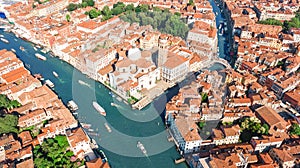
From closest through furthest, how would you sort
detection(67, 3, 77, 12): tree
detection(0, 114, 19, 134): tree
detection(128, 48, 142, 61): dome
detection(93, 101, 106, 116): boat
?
1. detection(0, 114, 19, 134): tree
2. detection(93, 101, 106, 116): boat
3. detection(128, 48, 142, 61): dome
4. detection(67, 3, 77, 12): tree

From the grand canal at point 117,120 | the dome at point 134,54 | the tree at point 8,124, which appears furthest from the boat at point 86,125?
the dome at point 134,54

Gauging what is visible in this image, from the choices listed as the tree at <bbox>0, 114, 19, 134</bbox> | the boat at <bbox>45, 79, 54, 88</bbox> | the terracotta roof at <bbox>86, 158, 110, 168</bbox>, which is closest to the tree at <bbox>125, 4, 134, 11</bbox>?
the boat at <bbox>45, 79, 54, 88</bbox>

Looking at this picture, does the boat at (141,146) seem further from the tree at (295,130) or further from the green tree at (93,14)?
the green tree at (93,14)

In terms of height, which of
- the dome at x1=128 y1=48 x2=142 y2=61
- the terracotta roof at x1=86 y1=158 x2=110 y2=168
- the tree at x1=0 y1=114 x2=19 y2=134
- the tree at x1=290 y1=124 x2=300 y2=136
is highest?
the dome at x1=128 y1=48 x2=142 y2=61

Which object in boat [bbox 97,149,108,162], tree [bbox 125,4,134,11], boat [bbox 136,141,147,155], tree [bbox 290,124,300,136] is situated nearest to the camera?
boat [bbox 97,149,108,162]

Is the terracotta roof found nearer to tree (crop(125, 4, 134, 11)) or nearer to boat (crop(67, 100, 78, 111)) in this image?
boat (crop(67, 100, 78, 111))

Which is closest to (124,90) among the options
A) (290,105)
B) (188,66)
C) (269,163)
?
(188,66)

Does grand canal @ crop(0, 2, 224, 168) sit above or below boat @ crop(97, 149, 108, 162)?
above

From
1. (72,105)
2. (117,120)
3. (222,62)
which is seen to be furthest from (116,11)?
(117,120)

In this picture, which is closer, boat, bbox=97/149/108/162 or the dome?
boat, bbox=97/149/108/162

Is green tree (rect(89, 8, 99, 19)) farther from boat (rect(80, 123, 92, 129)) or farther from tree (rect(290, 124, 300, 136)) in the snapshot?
tree (rect(290, 124, 300, 136))
